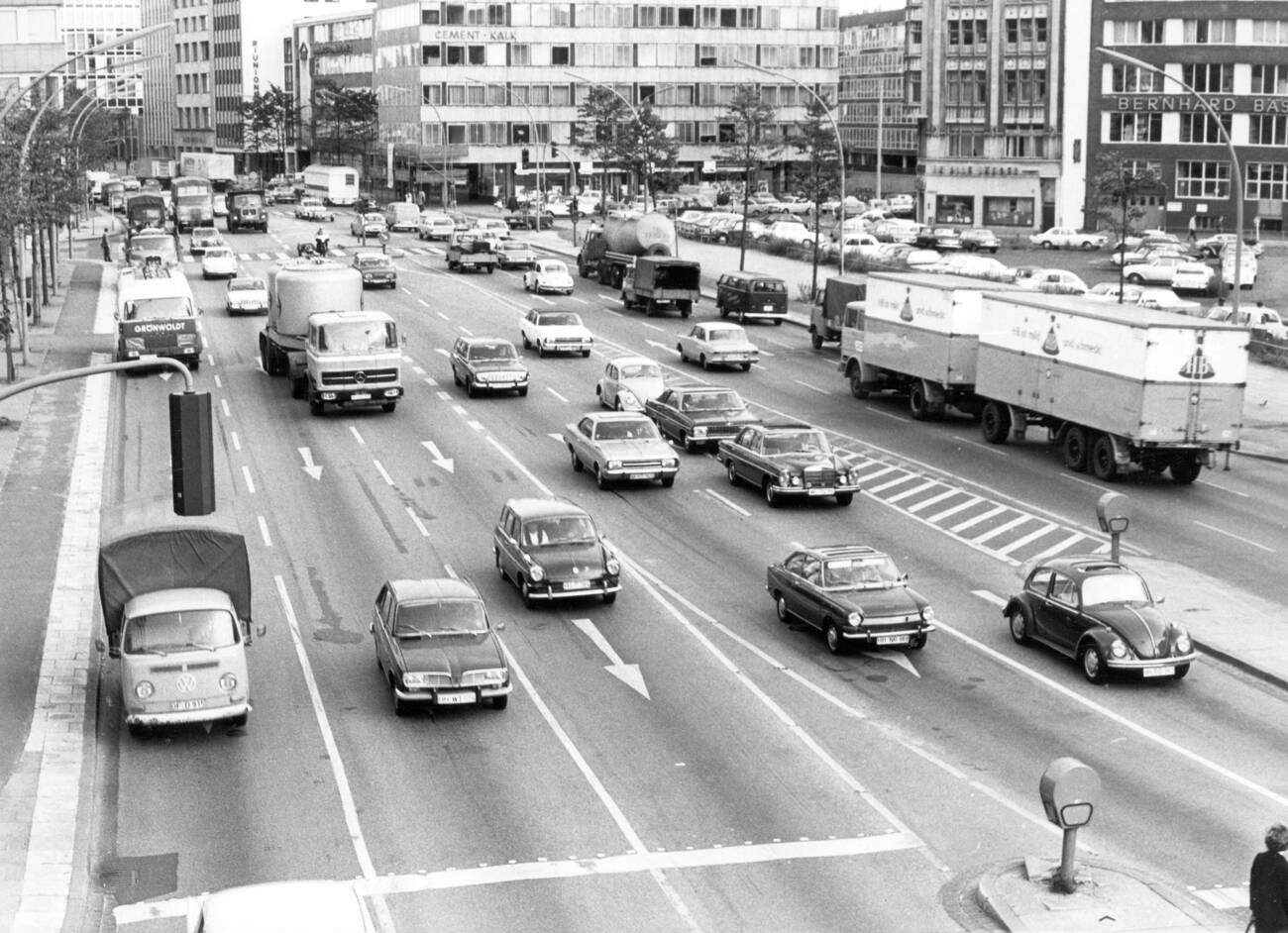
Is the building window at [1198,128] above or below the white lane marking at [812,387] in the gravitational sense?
above

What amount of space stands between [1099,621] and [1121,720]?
7.65 ft

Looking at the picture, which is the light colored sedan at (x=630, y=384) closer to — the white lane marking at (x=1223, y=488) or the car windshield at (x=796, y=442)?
the car windshield at (x=796, y=442)

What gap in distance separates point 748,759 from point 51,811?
8858mm

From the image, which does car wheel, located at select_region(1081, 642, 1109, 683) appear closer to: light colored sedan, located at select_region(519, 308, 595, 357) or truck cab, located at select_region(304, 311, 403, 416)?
truck cab, located at select_region(304, 311, 403, 416)

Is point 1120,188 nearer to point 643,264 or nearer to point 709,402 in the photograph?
point 643,264

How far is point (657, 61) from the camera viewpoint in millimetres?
169625

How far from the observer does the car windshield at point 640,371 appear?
5006 cm

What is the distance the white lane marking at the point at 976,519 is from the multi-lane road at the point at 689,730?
0.15 metres

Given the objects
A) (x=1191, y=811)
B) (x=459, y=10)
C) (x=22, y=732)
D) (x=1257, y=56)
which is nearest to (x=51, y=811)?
(x=22, y=732)

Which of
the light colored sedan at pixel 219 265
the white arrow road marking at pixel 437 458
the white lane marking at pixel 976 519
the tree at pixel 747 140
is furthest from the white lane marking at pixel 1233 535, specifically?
the light colored sedan at pixel 219 265

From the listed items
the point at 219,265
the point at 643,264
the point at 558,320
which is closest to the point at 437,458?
the point at 558,320

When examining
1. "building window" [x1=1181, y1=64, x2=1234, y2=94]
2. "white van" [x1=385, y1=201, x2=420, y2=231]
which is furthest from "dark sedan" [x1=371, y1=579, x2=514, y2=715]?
"building window" [x1=1181, y1=64, x2=1234, y2=94]

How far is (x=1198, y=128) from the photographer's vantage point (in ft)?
404

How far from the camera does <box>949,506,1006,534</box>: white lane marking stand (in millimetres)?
38438
